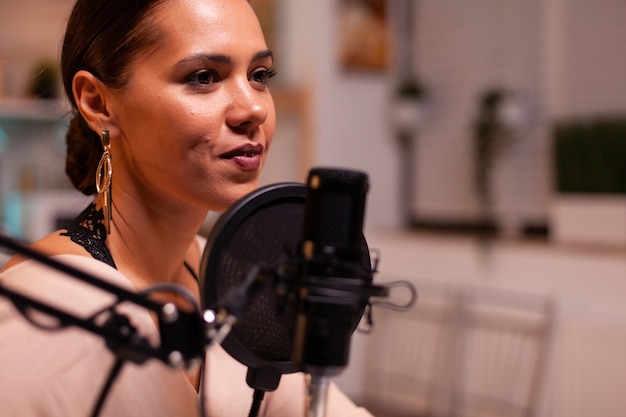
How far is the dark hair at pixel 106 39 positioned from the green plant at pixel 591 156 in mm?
2375

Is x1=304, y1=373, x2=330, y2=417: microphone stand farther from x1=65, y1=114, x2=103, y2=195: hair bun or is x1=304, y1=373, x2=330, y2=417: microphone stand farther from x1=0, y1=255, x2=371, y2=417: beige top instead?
x1=65, y1=114, x2=103, y2=195: hair bun

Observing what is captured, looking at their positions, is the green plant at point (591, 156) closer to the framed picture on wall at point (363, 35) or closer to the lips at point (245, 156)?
the framed picture on wall at point (363, 35)

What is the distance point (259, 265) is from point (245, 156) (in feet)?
0.82

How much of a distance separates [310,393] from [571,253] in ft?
8.89

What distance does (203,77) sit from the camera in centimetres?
82

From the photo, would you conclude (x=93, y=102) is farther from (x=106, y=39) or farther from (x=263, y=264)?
(x=263, y=264)

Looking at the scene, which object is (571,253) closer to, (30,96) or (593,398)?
(593,398)

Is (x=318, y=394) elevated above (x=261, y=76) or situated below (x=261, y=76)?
below

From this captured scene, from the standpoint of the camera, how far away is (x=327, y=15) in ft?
13.0

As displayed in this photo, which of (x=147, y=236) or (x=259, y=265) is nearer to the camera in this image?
(x=259, y=265)

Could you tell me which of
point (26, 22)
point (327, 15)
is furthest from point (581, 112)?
point (26, 22)

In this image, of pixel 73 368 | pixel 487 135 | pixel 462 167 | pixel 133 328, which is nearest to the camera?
pixel 133 328

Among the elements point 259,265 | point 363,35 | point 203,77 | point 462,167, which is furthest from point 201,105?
point 363,35

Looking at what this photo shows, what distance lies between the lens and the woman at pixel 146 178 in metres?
0.72
